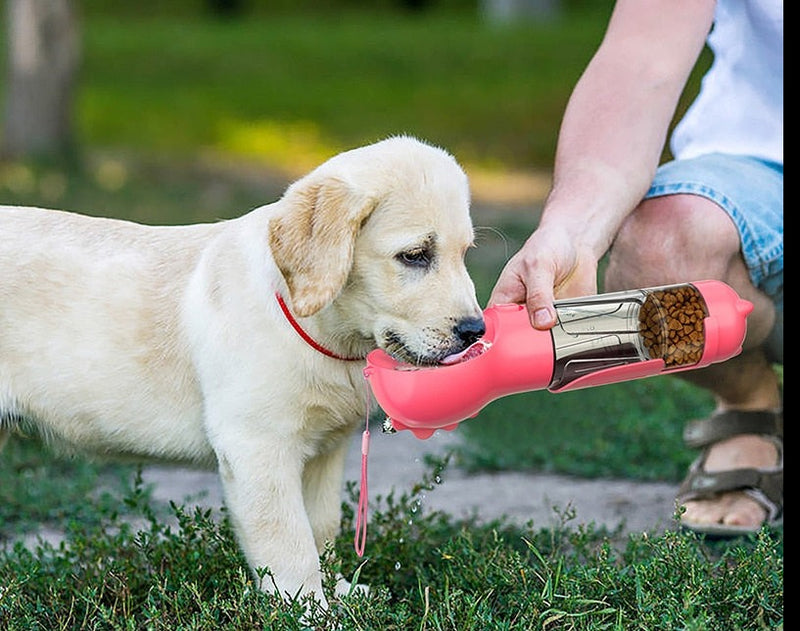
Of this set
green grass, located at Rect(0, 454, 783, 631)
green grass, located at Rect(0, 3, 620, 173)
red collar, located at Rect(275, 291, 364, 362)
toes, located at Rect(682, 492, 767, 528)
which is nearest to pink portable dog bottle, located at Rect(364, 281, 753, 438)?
red collar, located at Rect(275, 291, 364, 362)

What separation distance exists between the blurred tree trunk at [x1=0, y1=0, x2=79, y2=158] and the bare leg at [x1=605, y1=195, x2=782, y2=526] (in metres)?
7.93

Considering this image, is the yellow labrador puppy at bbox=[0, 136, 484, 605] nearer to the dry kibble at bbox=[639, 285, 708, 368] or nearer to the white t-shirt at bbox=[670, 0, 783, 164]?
the dry kibble at bbox=[639, 285, 708, 368]

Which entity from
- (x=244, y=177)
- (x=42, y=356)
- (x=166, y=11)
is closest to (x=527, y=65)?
(x=244, y=177)

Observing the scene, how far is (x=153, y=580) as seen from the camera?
116 inches

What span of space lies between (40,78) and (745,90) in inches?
311

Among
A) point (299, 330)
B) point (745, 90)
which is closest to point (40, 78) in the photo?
point (745, 90)

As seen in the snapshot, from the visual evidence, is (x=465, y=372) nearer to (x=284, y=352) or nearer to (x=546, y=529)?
(x=284, y=352)

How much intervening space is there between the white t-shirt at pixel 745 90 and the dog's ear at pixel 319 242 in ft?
4.99

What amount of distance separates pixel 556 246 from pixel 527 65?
14769 mm

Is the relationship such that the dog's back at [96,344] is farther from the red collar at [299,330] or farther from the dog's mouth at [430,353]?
the dog's mouth at [430,353]

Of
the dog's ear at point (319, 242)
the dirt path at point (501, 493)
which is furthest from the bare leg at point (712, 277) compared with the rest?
the dog's ear at point (319, 242)

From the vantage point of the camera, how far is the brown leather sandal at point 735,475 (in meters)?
3.66

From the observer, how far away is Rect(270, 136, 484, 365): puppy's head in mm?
2682

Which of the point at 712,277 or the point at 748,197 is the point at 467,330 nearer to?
the point at 712,277
